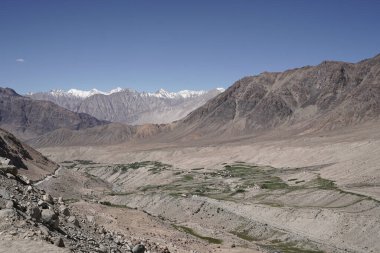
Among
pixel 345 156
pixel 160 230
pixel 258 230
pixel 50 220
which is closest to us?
pixel 50 220

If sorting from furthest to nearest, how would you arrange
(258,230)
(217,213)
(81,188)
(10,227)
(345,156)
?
(345,156)
(81,188)
(217,213)
(258,230)
(10,227)

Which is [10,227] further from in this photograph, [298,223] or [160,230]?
[298,223]

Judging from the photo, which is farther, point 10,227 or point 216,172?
point 216,172

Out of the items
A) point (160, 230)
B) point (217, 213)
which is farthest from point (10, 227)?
point (217, 213)

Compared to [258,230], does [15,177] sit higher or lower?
higher

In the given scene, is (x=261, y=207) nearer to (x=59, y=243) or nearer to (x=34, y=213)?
(x=34, y=213)

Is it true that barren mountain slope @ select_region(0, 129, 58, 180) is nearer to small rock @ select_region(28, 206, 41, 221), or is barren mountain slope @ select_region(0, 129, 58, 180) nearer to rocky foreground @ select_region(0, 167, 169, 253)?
rocky foreground @ select_region(0, 167, 169, 253)
